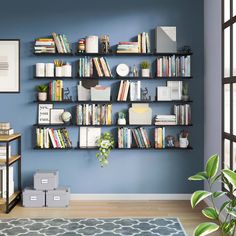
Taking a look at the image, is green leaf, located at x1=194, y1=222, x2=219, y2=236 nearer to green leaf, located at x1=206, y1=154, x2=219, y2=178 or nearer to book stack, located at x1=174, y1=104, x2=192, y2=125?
green leaf, located at x1=206, y1=154, x2=219, y2=178

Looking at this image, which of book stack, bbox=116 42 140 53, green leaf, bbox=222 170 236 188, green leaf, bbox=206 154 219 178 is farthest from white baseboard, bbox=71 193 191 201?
green leaf, bbox=222 170 236 188

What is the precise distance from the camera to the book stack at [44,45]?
521 centimetres

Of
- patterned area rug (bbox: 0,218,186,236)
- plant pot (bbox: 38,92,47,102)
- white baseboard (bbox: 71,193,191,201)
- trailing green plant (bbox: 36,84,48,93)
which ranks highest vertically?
trailing green plant (bbox: 36,84,48,93)

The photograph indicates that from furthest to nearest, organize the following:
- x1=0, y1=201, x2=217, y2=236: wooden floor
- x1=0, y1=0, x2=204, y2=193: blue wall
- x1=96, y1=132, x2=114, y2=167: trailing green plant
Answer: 1. x1=0, y1=0, x2=204, y2=193: blue wall
2. x1=96, y1=132, x2=114, y2=167: trailing green plant
3. x1=0, y1=201, x2=217, y2=236: wooden floor

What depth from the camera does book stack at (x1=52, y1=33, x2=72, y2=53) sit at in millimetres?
5219

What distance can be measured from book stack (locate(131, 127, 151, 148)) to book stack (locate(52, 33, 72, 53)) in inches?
51.5

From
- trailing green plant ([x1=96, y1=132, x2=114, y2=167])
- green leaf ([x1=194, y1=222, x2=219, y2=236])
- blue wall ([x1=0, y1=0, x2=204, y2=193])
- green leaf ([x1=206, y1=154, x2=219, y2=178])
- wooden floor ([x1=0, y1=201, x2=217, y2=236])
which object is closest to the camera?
green leaf ([x1=194, y1=222, x2=219, y2=236])

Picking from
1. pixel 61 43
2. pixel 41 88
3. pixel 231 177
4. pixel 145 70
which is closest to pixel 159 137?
pixel 145 70

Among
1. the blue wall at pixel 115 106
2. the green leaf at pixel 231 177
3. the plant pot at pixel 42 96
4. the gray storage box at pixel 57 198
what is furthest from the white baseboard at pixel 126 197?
the green leaf at pixel 231 177

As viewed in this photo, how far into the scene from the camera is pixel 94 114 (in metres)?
5.25

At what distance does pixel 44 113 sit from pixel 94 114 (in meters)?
0.64

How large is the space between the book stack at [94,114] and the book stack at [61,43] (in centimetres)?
72

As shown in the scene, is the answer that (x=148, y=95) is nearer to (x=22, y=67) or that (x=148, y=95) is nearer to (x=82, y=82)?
(x=82, y=82)

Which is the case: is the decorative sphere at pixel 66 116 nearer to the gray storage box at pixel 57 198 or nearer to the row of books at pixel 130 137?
the row of books at pixel 130 137
